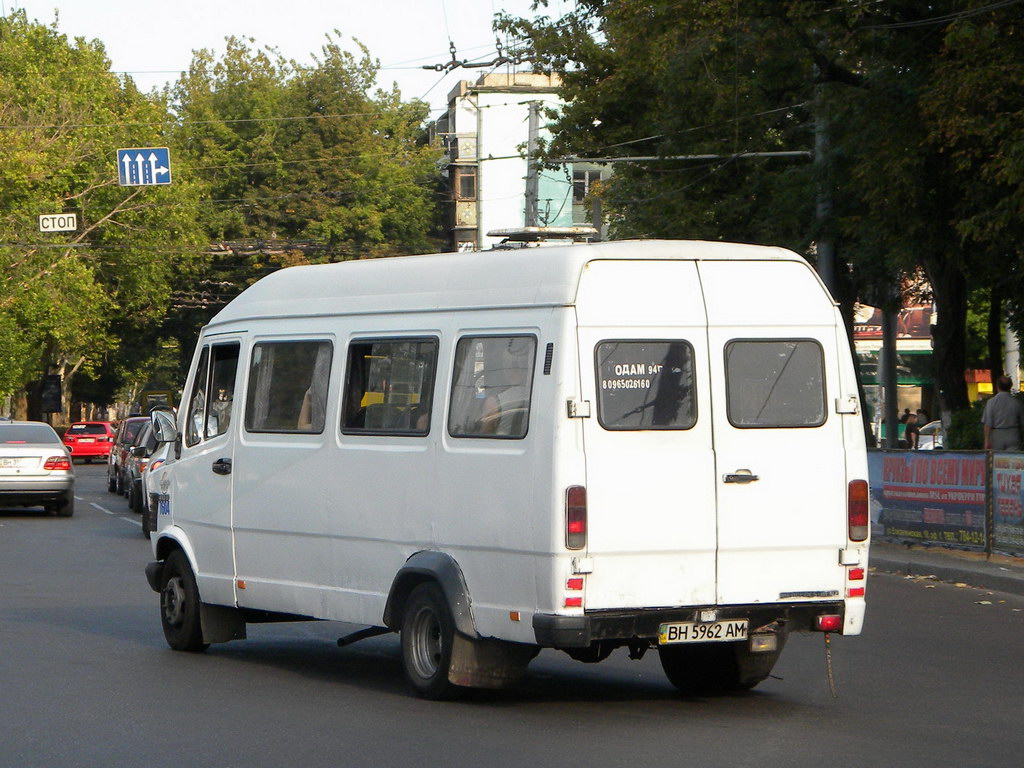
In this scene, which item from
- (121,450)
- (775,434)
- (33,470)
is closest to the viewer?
(775,434)

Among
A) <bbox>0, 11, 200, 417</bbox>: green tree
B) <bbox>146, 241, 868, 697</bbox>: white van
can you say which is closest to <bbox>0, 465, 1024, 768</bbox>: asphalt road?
<bbox>146, 241, 868, 697</bbox>: white van

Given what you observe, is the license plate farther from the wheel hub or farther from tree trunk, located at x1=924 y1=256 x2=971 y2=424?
tree trunk, located at x1=924 y1=256 x2=971 y2=424

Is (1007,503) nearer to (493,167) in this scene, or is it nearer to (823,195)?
(823,195)

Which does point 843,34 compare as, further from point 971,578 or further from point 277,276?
point 277,276

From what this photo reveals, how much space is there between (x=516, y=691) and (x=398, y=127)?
6781 centimetres

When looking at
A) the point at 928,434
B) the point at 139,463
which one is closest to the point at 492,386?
the point at 139,463

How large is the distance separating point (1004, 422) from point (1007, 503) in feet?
14.2

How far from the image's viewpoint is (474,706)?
8797 mm

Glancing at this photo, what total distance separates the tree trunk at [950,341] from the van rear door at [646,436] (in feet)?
65.8

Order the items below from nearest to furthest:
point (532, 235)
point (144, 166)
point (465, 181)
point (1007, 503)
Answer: point (532, 235), point (1007, 503), point (144, 166), point (465, 181)

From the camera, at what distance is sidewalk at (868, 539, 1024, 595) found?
16.0m

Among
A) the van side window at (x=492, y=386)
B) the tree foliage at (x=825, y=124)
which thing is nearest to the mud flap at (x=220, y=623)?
the van side window at (x=492, y=386)

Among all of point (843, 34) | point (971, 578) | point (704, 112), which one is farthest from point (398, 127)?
point (971, 578)

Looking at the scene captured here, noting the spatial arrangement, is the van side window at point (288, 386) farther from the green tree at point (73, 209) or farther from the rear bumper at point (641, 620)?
the green tree at point (73, 209)
